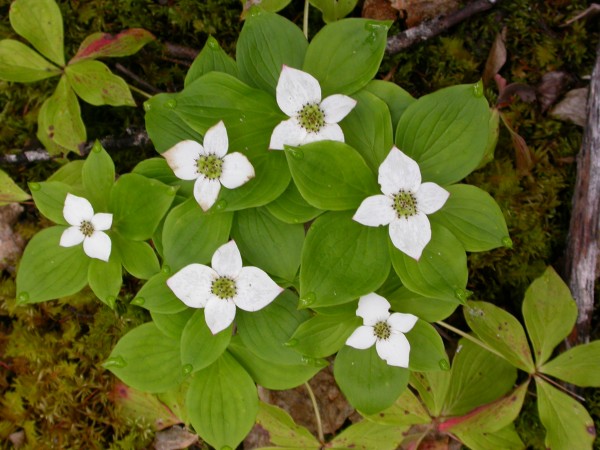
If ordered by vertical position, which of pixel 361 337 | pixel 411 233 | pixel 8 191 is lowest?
pixel 8 191

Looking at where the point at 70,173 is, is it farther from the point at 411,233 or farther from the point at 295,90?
the point at 411,233

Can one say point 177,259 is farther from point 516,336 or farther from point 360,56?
point 516,336

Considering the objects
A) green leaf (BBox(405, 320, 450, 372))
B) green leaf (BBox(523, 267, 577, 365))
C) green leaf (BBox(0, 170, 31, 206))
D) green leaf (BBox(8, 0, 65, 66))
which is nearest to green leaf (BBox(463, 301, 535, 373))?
green leaf (BBox(523, 267, 577, 365))

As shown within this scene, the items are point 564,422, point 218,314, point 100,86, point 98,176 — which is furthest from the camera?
point 100,86

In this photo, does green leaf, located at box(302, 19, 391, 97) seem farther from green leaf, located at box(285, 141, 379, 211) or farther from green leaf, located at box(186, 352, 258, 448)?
green leaf, located at box(186, 352, 258, 448)

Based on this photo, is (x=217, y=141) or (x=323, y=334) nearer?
(x=217, y=141)

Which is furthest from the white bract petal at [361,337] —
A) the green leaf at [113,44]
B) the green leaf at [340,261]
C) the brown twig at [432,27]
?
the green leaf at [113,44]

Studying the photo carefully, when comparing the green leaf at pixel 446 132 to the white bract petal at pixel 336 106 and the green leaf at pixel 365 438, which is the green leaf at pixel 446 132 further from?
the green leaf at pixel 365 438

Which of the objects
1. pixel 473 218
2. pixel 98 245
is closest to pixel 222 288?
pixel 98 245
